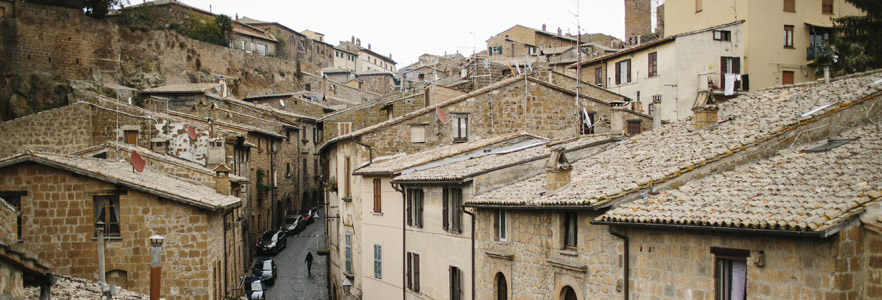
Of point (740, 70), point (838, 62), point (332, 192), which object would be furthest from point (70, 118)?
point (838, 62)

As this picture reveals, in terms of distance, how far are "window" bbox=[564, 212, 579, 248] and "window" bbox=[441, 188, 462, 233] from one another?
4802mm

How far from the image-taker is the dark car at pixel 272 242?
41.6 meters

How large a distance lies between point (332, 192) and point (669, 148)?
2200 centimetres

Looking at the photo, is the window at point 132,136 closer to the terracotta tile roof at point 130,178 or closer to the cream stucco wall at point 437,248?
the terracotta tile roof at point 130,178

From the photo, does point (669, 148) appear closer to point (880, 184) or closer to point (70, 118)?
point (880, 184)

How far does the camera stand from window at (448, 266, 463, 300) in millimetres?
20516

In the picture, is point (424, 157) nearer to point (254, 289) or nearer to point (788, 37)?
point (254, 289)

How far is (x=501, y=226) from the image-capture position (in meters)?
18.3

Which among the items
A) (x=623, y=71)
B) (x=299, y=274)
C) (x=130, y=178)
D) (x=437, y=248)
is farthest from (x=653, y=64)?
(x=130, y=178)

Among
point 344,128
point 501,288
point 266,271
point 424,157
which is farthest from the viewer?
point 344,128

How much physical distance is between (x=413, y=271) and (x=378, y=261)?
11.0 ft

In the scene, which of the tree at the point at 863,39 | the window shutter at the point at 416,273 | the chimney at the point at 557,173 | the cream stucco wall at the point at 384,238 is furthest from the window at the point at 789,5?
the chimney at the point at 557,173

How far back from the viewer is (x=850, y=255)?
10.0 meters

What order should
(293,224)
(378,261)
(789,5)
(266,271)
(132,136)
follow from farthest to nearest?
(293,224) < (789,5) < (266,271) < (132,136) < (378,261)
